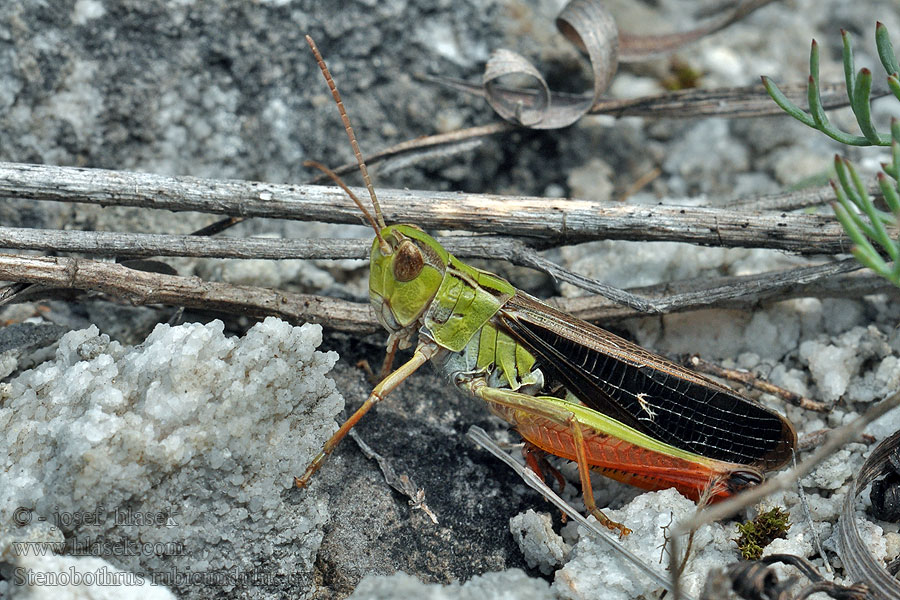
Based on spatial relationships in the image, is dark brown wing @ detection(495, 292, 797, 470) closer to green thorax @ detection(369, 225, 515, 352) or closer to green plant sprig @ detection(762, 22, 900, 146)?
green thorax @ detection(369, 225, 515, 352)

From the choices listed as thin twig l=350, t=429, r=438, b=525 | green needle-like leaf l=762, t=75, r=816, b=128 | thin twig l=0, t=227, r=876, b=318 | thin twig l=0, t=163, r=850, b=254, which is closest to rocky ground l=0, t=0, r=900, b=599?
thin twig l=350, t=429, r=438, b=525

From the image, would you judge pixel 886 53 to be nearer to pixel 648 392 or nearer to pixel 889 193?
pixel 889 193

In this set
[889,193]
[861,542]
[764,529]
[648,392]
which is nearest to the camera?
[889,193]

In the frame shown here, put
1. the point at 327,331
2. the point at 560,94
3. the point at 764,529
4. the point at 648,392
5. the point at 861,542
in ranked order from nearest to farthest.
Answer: the point at 861,542 → the point at 764,529 → the point at 648,392 → the point at 327,331 → the point at 560,94

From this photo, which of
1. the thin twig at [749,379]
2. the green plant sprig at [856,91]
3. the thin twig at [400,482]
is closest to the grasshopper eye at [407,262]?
the thin twig at [400,482]

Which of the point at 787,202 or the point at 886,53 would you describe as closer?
the point at 886,53

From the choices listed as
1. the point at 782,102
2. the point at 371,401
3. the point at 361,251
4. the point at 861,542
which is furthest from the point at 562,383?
the point at 782,102

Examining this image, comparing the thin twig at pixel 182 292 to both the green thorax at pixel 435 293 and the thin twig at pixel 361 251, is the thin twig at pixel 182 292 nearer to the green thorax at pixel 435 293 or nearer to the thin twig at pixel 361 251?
the thin twig at pixel 361 251

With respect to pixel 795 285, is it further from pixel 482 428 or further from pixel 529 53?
pixel 529 53
